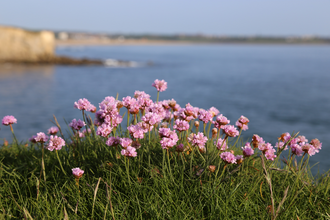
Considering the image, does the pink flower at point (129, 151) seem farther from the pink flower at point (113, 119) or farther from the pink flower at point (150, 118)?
the pink flower at point (113, 119)

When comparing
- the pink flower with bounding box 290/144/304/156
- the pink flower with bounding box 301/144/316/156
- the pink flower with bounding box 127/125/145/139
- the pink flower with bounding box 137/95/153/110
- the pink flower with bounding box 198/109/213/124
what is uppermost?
the pink flower with bounding box 137/95/153/110

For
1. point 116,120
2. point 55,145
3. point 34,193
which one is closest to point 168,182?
point 116,120

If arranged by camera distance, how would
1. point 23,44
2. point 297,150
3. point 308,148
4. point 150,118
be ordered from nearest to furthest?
point 150,118 → point 308,148 → point 297,150 → point 23,44

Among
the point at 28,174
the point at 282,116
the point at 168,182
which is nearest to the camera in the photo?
the point at 168,182

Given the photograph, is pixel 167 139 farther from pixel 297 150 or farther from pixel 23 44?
pixel 23 44

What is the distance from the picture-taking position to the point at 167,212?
2438 mm

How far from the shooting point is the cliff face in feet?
112

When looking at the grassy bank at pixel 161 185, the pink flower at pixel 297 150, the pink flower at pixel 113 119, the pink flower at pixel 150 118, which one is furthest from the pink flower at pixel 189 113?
the pink flower at pixel 297 150

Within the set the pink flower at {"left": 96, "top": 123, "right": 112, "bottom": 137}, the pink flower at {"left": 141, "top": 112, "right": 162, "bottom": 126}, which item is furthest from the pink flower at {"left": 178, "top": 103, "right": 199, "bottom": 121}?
the pink flower at {"left": 96, "top": 123, "right": 112, "bottom": 137}

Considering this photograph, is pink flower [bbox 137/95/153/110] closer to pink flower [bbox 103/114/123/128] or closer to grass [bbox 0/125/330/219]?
pink flower [bbox 103/114/123/128]

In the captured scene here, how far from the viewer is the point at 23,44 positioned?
35688mm

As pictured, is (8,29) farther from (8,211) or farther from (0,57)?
(8,211)

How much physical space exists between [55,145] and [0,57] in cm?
3891

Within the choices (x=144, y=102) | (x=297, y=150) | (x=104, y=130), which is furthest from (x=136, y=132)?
(x=297, y=150)
